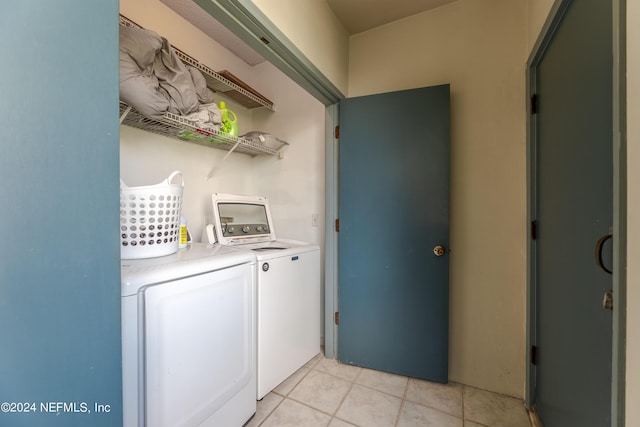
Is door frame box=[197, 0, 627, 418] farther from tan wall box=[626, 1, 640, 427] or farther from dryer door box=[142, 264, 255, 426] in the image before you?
dryer door box=[142, 264, 255, 426]

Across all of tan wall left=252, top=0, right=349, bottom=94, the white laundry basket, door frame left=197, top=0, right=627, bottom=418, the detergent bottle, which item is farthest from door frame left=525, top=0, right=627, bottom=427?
the detergent bottle

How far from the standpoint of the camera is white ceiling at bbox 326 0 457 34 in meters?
1.68

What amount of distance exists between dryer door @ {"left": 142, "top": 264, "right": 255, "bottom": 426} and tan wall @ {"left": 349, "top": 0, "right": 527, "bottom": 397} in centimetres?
139

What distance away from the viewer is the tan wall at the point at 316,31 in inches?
48.8

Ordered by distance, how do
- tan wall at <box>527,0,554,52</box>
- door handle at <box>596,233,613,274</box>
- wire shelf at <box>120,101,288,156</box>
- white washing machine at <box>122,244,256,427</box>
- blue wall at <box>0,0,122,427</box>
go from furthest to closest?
wire shelf at <box>120,101,288,156</box> < tan wall at <box>527,0,554,52</box> < white washing machine at <box>122,244,256,427</box> < door handle at <box>596,233,613,274</box> < blue wall at <box>0,0,122,427</box>

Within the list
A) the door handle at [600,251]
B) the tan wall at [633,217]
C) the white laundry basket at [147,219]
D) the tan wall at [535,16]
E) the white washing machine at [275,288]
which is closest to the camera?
the tan wall at [633,217]

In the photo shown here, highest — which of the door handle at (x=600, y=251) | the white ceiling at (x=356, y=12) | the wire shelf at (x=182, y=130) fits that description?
the white ceiling at (x=356, y=12)

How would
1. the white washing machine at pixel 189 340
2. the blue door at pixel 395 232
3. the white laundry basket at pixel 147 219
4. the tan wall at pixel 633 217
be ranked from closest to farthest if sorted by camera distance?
1. the tan wall at pixel 633 217
2. the white washing machine at pixel 189 340
3. the white laundry basket at pixel 147 219
4. the blue door at pixel 395 232

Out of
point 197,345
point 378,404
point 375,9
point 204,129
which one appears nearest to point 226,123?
point 204,129

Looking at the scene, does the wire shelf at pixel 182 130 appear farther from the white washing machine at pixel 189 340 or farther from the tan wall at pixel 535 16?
the tan wall at pixel 535 16

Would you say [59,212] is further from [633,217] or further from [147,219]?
[633,217]

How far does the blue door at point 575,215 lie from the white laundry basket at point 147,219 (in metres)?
1.63

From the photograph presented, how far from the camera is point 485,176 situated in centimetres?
162

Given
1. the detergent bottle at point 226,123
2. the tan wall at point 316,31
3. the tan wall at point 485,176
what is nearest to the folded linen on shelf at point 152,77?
the detergent bottle at point 226,123
